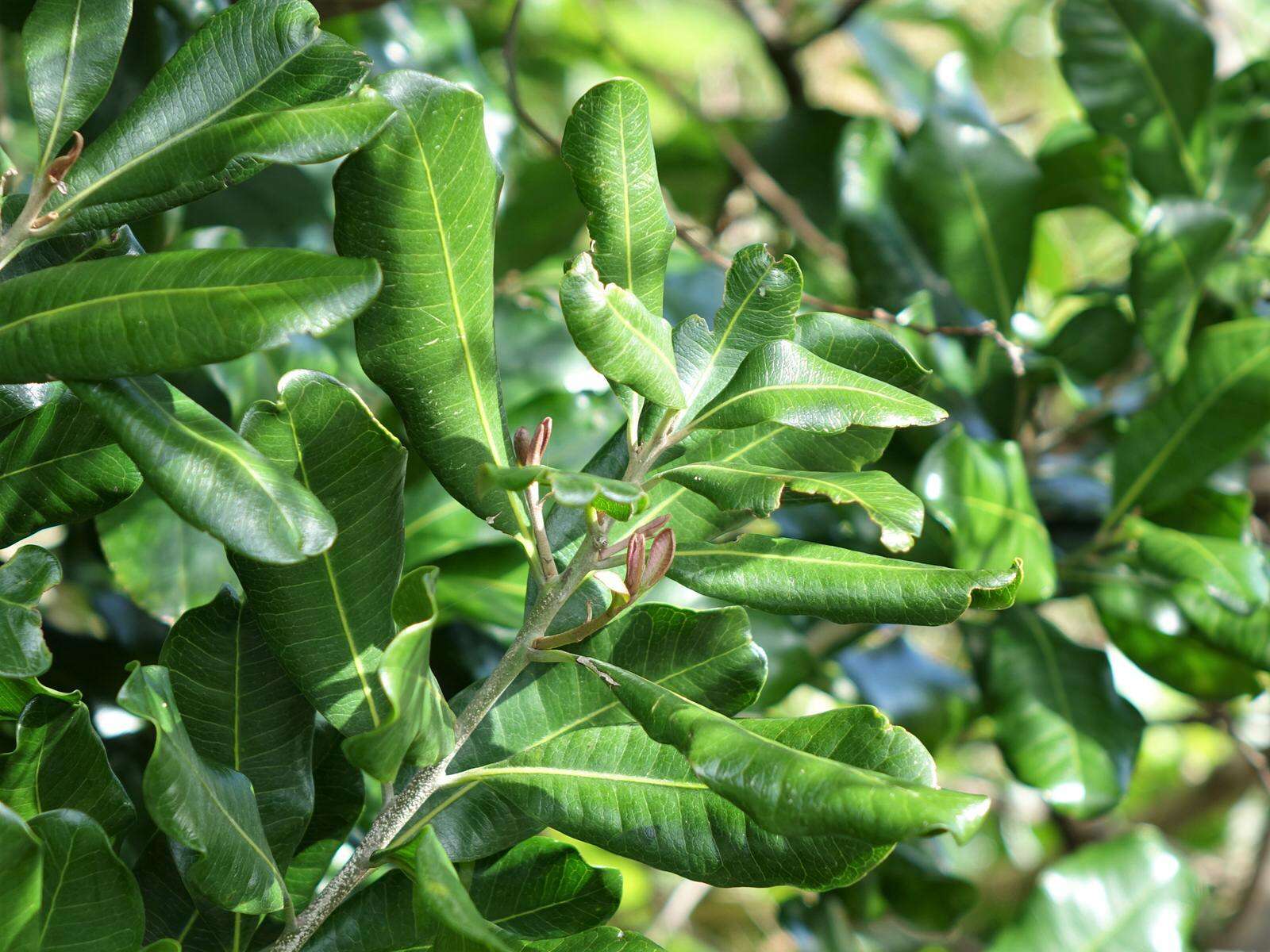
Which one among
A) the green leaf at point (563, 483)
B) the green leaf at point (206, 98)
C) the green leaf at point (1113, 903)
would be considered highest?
the green leaf at point (206, 98)

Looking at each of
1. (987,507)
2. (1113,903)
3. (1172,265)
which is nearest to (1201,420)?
(1172,265)

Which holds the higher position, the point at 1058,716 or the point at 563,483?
the point at 563,483

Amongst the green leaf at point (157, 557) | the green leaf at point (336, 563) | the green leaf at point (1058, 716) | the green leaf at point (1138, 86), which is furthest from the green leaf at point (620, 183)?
the green leaf at point (1138, 86)

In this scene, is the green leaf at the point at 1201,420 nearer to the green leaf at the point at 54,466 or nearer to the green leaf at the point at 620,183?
the green leaf at the point at 620,183

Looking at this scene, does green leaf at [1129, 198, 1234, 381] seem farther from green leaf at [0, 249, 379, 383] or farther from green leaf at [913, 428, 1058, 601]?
green leaf at [0, 249, 379, 383]

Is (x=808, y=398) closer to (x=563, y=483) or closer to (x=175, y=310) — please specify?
(x=563, y=483)

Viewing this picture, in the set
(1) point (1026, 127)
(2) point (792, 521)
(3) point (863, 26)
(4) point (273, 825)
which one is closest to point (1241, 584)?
(2) point (792, 521)

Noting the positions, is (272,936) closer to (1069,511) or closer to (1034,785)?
(1034,785)
